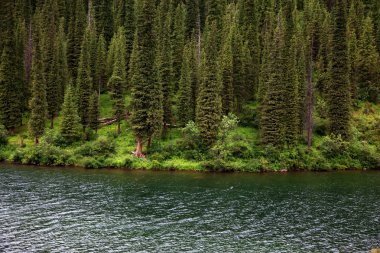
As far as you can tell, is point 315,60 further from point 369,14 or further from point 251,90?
point 369,14

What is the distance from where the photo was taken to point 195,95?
3250 inches

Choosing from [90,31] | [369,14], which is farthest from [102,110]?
[369,14]

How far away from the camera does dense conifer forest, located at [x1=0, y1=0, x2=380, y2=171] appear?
7250 centimetres

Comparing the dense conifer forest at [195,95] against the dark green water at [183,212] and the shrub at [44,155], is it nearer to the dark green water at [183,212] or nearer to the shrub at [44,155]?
the shrub at [44,155]

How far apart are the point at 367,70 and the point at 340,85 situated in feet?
70.8

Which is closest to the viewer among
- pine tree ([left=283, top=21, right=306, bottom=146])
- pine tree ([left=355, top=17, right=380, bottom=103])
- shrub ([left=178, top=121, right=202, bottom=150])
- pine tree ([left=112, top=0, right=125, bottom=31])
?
shrub ([left=178, top=121, right=202, bottom=150])

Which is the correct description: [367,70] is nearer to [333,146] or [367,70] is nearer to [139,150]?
[333,146]

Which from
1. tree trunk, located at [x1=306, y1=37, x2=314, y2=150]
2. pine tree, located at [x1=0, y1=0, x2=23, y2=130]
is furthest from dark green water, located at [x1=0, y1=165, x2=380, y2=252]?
pine tree, located at [x1=0, y1=0, x2=23, y2=130]

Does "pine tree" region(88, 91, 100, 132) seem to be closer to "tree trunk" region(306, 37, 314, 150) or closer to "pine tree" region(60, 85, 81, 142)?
"pine tree" region(60, 85, 81, 142)

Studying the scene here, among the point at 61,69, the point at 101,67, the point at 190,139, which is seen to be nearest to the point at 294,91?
the point at 190,139

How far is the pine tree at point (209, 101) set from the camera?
73.4 m

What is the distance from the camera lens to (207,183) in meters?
59.7

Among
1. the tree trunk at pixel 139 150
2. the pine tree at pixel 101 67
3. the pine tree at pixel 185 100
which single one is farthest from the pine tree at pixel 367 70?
the pine tree at pixel 101 67

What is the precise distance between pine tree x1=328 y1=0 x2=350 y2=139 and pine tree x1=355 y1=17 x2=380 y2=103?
15871mm
